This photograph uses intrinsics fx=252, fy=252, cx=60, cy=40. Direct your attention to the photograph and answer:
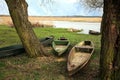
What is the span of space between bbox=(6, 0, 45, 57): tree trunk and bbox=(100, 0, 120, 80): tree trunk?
4.44 meters

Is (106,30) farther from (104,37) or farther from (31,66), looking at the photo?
(31,66)

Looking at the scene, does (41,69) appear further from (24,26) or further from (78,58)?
(24,26)

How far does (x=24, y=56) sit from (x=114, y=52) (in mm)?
5523

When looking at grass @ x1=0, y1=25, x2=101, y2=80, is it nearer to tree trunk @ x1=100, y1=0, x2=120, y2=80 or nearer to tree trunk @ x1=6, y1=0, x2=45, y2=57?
tree trunk @ x1=6, y1=0, x2=45, y2=57

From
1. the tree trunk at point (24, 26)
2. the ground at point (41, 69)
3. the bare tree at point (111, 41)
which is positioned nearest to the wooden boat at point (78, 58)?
the ground at point (41, 69)

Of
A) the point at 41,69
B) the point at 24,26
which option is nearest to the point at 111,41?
the point at 41,69

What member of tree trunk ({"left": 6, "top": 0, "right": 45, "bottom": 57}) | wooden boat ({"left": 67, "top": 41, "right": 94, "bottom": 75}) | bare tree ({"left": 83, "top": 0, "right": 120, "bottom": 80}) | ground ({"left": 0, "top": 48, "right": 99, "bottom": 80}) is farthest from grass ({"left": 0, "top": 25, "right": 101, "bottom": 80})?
bare tree ({"left": 83, "top": 0, "right": 120, "bottom": 80})

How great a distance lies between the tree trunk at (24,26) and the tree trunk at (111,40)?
14.6ft

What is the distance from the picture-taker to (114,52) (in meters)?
6.62

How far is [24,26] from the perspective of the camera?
10562mm

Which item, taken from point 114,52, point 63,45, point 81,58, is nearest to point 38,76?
point 81,58

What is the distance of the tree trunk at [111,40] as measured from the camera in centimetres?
643

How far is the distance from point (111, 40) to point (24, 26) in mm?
4906

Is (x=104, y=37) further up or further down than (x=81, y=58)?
further up
